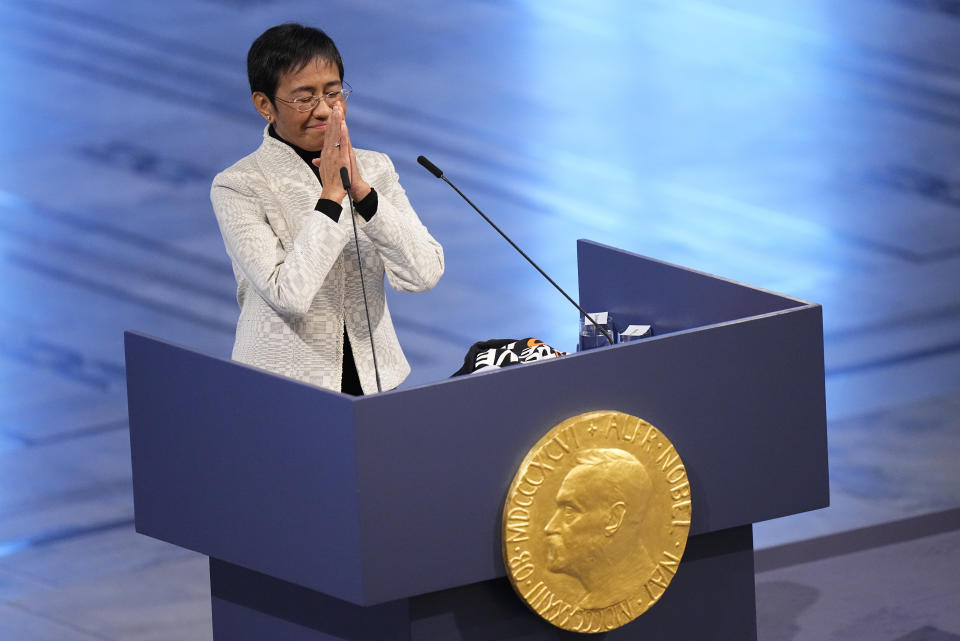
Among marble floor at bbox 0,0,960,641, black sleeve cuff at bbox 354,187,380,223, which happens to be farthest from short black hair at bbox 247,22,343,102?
marble floor at bbox 0,0,960,641

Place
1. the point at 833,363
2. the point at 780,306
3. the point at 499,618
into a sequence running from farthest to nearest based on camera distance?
the point at 833,363 < the point at 780,306 < the point at 499,618

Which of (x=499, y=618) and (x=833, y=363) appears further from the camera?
(x=833, y=363)

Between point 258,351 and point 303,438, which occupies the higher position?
point 258,351

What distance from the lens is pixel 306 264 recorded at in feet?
8.30

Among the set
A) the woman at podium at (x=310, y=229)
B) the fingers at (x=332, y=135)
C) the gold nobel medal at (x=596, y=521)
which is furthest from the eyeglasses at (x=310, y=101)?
the gold nobel medal at (x=596, y=521)

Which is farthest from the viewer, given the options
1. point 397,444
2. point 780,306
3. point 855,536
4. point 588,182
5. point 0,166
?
point 588,182

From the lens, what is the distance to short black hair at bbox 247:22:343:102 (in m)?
2.67

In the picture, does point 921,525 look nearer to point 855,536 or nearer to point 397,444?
point 855,536

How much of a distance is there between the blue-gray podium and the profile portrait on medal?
3.3 inches

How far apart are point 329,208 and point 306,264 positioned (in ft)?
0.33

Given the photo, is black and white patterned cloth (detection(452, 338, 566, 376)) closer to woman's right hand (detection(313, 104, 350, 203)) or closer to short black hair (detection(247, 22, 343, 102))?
woman's right hand (detection(313, 104, 350, 203))

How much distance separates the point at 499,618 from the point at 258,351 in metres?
0.62

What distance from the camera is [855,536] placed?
13.0 ft

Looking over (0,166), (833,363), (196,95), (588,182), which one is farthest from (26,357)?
(833,363)
